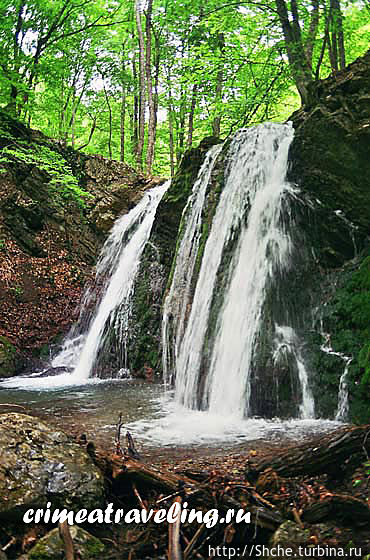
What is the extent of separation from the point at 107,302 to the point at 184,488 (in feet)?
26.6

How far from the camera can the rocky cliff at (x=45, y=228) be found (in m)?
10.8

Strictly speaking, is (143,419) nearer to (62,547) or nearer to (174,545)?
(62,547)

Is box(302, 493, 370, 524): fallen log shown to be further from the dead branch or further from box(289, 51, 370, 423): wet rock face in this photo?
box(289, 51, 370, 423): wet rock face

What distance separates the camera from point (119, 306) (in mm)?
10344

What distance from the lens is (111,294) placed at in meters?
10.9

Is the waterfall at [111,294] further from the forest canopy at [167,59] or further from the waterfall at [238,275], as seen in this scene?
the forest canopy at [167,59]

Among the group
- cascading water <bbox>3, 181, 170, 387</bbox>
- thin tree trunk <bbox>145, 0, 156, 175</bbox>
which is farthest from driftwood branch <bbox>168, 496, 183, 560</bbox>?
thin tree trunk <bbox>145, 0, 156, 175</bbox>

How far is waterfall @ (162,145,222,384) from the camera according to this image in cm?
816

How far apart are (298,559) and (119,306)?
841 centimetres

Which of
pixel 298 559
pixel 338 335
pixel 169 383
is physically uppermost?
pixel 338 335

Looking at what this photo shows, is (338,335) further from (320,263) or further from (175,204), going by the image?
(175,204)

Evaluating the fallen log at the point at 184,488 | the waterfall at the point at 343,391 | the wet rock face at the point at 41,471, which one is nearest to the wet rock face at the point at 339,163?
the waterfall at the point at 343,391

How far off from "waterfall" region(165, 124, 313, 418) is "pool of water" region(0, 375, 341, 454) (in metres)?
0.41

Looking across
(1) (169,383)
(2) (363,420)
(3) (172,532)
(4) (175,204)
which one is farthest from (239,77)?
(3) (172,532)
